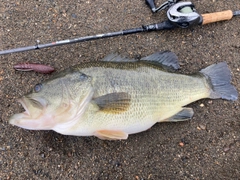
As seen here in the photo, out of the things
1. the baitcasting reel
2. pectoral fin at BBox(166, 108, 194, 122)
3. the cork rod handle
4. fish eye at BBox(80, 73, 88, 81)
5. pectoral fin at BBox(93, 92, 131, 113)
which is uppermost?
the baitcasting reel

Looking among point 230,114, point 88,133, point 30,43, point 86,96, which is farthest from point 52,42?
point 230,114

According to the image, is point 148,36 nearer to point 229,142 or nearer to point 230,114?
point 230,114

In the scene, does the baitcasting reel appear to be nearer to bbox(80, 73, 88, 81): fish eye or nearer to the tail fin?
the tail fin

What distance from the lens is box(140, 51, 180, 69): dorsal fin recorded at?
289cm

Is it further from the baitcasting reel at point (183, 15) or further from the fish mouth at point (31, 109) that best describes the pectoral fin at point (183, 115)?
the fish mouth at point (31, 109)

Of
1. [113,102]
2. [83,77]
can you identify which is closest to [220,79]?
[113,102]

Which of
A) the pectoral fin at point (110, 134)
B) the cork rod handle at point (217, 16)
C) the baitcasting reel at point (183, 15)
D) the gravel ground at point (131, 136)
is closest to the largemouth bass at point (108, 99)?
the pectoral fin at point (110, 134)

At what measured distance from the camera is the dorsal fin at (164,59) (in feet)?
9.48

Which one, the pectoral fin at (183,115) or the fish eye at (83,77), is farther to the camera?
the pectoral fin at (183,115)

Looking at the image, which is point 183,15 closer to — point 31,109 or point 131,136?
point 131,136

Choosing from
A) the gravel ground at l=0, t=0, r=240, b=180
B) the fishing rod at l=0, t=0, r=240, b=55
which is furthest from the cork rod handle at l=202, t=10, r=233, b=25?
the gravel ground at l=0, t=0, r=240, b=180

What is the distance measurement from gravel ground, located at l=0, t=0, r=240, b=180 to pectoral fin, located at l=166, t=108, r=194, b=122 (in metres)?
0.17

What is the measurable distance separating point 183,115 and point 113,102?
0.77 m

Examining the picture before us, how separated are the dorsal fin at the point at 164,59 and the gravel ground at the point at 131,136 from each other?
300 millimetres
